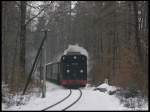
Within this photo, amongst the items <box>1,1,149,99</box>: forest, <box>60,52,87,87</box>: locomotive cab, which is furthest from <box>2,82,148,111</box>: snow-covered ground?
<box>60,52,87,87</box>: locomotive cab

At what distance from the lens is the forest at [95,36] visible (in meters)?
29.9

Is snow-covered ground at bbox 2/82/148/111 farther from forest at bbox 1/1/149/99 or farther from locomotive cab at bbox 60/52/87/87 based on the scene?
locomotive cab at bbox 60/52/87/87

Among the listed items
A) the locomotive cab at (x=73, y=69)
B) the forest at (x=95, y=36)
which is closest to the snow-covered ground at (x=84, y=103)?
the forest at (x=95, y=36)

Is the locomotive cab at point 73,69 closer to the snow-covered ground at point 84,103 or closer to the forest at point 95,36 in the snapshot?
the forest at point 95,36

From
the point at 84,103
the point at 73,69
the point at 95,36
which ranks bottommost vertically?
the point at 84,103

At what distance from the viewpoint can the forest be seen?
29.9 m

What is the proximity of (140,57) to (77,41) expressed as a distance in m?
43.0

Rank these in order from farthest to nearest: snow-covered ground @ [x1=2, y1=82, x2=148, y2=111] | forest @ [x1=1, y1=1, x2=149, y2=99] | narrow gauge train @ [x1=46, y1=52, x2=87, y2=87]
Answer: narrow gauge train @ [x1=46, y1=52, x2=87, y2=87] → forest @ [x1=1, y1=1, x2=149, y2=99] → snow-covered ground @ [x1=2, y1=82, x2=148, y2=111]

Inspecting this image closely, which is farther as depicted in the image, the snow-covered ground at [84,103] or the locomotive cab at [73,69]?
the locomotive cab at [73,69]

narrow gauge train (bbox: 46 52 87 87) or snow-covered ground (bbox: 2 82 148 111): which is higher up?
narrow gauge train (bbox: 46 52 87 87)

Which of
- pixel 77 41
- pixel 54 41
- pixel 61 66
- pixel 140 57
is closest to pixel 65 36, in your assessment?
pixel 54 41

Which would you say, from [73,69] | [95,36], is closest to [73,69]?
[73,69]

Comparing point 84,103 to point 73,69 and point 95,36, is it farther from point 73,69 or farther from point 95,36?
point 95,36

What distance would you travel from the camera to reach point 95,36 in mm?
64125
